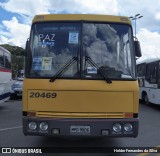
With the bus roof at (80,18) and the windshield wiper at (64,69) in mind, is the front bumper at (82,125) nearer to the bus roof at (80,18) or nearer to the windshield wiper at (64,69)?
the windshield wiper at (64,69)

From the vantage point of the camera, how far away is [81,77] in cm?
745

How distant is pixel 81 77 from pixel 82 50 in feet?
1.98

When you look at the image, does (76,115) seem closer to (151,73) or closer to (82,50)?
(82,50)

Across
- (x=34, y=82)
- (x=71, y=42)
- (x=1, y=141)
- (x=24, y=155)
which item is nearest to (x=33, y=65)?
(x=34, y=82)

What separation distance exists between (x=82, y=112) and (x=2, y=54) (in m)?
10.9

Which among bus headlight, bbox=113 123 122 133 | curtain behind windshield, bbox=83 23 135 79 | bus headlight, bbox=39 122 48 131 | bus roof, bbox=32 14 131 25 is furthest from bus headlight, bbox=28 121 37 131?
bus roof, bbox=32 14 131 25

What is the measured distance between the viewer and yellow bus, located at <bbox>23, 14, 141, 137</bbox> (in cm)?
727

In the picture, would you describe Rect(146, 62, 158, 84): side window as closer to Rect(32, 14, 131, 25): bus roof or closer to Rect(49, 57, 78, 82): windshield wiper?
Rect(32, 14, 131, 25): bus roof

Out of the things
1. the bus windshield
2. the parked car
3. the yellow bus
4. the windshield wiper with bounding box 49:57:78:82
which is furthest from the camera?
the parked car

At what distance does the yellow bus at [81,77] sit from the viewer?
7273 mm

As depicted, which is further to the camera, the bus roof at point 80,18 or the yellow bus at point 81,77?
the bus roof at point 80,18

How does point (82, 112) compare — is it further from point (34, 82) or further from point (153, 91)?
point (153, 91)

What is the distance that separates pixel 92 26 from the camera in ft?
25.8

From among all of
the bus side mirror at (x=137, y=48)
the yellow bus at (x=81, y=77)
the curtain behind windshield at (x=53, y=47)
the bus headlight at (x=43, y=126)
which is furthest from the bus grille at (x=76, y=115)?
the bus side mirror at (x=137, y=48)
